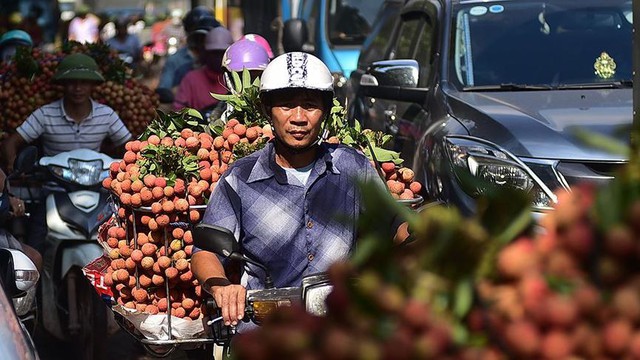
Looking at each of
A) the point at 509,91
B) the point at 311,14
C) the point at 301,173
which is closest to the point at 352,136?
the point at 301,173

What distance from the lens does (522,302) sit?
1.93m

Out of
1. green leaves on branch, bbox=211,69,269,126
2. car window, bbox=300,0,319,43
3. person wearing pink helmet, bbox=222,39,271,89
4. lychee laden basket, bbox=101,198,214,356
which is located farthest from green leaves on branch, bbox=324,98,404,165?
car window, bbox=300,0,319,43

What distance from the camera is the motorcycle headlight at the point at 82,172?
24.6 ft

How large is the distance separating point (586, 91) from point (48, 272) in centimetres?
316

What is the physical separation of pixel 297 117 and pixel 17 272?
1.94 meters

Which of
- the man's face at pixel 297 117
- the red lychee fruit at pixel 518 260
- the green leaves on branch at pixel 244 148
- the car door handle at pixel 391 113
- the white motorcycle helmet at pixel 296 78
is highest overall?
the red lychee fruit at pixel 518 260

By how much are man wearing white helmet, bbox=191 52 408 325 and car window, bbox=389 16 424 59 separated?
14.9 feet

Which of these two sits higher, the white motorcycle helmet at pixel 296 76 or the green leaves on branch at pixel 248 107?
the white motorcycle helmet at pixel 296 76

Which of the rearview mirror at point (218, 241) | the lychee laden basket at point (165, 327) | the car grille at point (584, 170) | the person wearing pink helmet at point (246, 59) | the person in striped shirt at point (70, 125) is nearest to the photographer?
the rearview mirror at point (218, 241)

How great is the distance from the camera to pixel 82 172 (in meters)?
7.53

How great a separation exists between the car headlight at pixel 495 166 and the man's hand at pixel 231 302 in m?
2.44

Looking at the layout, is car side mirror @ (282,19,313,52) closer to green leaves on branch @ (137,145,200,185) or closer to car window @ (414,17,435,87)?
car window @ (414,17,435,87)

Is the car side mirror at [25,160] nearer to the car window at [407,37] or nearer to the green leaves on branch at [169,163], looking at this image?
the green leaves on branch at [169,163]

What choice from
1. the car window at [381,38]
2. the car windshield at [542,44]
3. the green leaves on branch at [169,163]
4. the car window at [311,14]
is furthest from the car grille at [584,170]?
the car window at [311,14]
